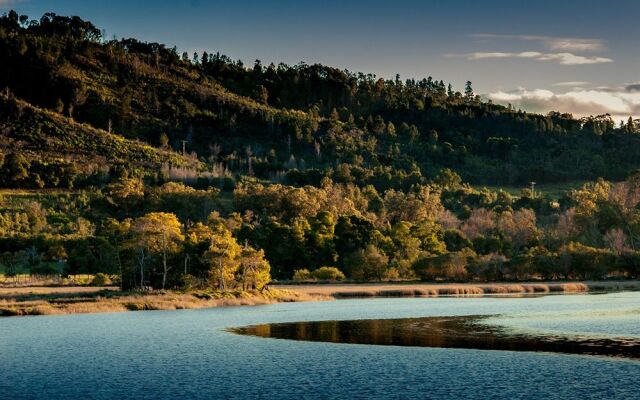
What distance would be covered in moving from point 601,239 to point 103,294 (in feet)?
375

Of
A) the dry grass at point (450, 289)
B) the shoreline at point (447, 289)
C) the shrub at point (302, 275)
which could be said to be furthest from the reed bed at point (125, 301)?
the shrub at point (302, 275)

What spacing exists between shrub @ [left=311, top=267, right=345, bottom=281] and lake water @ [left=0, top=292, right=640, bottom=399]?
63.9m

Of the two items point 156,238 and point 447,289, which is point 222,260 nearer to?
point 156,238

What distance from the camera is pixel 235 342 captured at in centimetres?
5609

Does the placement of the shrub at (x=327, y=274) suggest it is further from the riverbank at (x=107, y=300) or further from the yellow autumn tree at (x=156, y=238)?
the yellow autumn tree at (x=156, y=238)

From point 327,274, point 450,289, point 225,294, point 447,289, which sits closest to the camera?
point 225,294

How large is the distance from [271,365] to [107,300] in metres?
46.1

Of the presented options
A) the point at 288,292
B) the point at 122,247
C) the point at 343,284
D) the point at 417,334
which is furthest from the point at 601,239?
the point at 417,334

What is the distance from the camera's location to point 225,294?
96688 mm

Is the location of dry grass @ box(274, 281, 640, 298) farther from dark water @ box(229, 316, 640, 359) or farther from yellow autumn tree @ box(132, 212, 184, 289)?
dark water @ box(229, 316, 640, 359)

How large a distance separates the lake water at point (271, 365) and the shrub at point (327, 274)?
63910 millimetres

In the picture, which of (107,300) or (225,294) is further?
(225,294)

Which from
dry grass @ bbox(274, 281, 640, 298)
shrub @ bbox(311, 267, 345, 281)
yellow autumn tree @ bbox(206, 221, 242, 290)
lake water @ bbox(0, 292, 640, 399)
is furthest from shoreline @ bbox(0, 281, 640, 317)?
lake water @ bbox(0, 292, 640, 399)

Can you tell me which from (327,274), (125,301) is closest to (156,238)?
(125,301)
